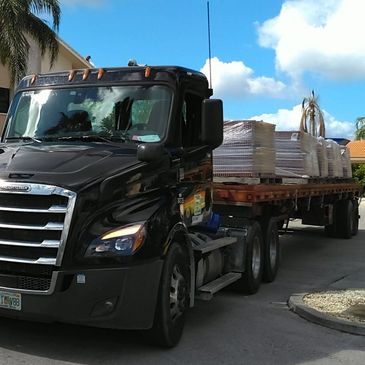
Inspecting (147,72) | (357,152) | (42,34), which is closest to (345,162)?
(147,72)

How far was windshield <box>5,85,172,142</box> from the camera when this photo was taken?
6.03 metres

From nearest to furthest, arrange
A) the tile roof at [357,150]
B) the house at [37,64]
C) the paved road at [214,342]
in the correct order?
the paved road at [214,342]
the house at [37,64]
the tile roof at [357,150]

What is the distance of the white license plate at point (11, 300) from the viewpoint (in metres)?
4.90

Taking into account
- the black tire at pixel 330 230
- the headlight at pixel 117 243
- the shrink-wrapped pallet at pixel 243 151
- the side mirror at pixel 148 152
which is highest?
the shrink-wrapped pallet at pixel 243 151

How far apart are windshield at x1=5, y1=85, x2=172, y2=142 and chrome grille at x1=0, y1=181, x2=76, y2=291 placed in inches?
49.9

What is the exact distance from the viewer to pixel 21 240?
4.98 m

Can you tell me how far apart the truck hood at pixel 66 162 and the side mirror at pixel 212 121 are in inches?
32.5

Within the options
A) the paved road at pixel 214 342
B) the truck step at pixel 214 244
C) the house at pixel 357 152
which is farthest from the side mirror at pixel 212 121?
the house at pixel 357 152

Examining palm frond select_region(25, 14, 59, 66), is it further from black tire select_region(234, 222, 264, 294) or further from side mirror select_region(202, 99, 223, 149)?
side mirror select_region(202, 99, 223, 149)

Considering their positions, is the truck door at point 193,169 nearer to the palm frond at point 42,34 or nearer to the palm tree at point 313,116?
the palm tree at point 313,116

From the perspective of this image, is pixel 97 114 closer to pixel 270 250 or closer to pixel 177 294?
Answer: pixel 177 294

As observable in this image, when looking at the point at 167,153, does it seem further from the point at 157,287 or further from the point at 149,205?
the point at 157,287

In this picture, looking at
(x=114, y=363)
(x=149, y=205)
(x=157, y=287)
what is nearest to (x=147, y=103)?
(x=149, y=205)

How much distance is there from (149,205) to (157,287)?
74 cm
